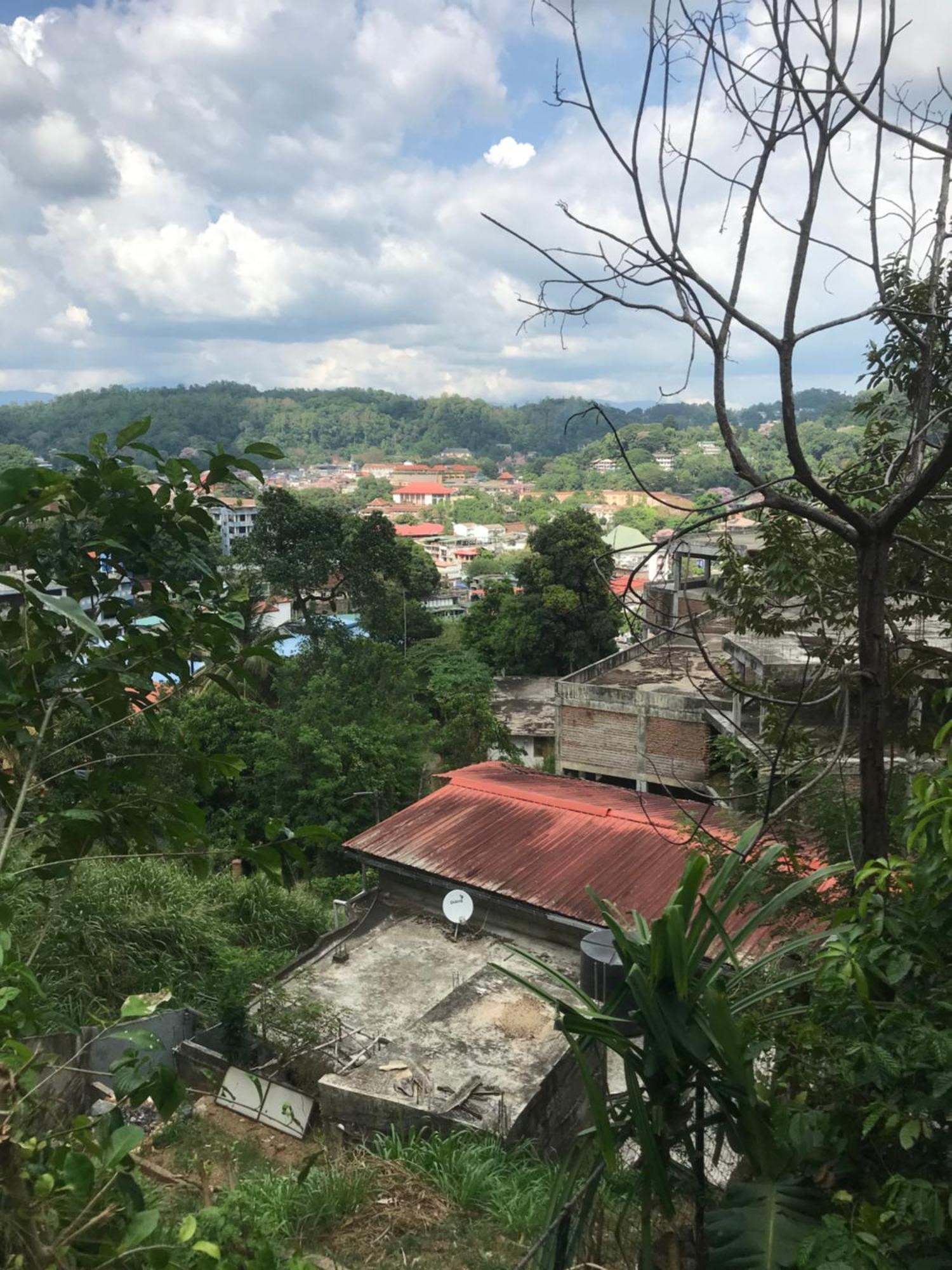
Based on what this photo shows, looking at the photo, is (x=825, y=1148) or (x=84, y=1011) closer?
(x=825, y=1148)

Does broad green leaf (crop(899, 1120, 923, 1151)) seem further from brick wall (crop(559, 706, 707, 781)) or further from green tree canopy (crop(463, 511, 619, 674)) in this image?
green tree canopy (crop(463, 511, 619, 674))

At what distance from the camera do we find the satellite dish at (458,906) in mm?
7992

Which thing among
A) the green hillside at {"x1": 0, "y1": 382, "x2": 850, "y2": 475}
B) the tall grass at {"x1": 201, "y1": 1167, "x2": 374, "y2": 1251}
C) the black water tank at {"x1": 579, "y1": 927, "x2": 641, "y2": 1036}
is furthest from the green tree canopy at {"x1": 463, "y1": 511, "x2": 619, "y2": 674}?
the green hillside at {"x1": 0, "y1": 382, "x2": 850, "y2": 475}

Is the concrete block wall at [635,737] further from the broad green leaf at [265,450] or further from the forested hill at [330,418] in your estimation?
the forested hill at [330,418]

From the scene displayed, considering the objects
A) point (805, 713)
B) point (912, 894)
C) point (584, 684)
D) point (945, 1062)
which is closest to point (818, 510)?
point (912, 894)

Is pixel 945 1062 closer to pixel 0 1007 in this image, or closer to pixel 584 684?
pixel 0 1007

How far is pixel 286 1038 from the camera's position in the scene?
22.3 feet

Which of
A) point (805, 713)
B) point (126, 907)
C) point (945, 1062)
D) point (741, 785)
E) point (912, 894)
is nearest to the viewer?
point (945, 1062)

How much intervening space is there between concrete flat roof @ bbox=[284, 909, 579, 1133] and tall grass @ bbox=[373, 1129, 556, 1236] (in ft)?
1.75

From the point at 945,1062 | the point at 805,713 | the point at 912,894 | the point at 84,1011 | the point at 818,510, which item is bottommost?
the point at 84,1011

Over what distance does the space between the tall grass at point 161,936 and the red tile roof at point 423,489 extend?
83422mm

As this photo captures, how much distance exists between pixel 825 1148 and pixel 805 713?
505 cm

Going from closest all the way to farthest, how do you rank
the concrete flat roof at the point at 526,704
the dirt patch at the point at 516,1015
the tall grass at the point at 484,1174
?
the tall grass at the point at 484,1174 < the dirt patch at the point at 516,1015 < the concrete flat roof at the point at 526,704

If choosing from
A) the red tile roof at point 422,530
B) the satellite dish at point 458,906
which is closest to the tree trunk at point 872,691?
the satellite dish at point 458,906
